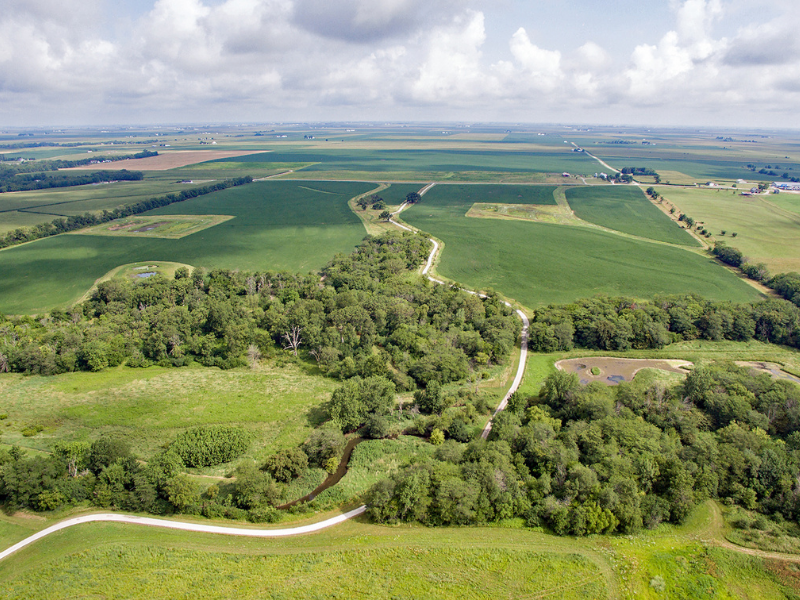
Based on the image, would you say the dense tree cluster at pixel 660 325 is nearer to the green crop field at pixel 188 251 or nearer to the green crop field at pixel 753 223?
the green crop field at pixel 753 223

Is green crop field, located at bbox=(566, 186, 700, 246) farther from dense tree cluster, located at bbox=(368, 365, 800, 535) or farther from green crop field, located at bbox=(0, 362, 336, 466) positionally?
green crop field, located at bbox=(0, 362, 336, 466)

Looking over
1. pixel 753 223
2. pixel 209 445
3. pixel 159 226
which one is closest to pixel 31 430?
pixel 209 445

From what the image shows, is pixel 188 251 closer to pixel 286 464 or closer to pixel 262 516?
pixel 286 464

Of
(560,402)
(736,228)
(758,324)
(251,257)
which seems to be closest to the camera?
(560,402)

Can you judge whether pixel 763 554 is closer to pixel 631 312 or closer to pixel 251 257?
pixel 631 312

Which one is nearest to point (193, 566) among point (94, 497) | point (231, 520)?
point (231, 520)

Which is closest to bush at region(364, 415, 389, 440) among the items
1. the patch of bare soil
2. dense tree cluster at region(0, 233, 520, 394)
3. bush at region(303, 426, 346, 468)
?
dense tree cluster at region(0, 233, 520, 394)

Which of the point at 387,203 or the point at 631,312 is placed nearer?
the point at 631,312
